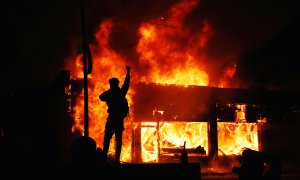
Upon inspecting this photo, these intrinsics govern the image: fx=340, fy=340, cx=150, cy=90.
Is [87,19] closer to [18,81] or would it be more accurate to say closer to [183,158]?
[18,81]

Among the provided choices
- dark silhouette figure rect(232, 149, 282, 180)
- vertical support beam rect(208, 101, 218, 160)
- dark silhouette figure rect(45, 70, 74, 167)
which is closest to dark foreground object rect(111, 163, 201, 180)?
dark silhouette figure rect(232, 149, 282, 180)

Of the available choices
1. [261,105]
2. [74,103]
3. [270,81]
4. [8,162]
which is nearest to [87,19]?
[74,103]

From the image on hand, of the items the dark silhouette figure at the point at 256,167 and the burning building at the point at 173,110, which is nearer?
the dark silhouette figure at the point at 256,167

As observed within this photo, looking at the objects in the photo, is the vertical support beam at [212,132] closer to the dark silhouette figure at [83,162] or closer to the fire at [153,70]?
the fire at [153,70]

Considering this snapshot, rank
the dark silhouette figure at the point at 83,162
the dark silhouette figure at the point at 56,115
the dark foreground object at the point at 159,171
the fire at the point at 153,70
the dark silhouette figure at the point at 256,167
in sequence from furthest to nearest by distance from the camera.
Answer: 1. the fire at the point at 153,70
2. the dark silhouette figure at the point at 56,115
3. the dark foreground object at the point at 159,171
4. the dark silhouette figure at the point at 83,162
5. the dark silhouette figure at the point at 256,167

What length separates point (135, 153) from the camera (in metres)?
18.0

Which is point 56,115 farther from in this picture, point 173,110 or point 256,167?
point 173,110

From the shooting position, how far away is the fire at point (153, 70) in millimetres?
18062

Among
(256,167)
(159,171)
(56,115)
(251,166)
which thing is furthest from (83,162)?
(56,115)

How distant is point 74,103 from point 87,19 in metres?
10.6

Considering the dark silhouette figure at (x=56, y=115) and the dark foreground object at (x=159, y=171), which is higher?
the dark silhouette figure at (x=56, y=115)

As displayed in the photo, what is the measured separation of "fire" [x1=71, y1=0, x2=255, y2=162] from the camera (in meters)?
18.1

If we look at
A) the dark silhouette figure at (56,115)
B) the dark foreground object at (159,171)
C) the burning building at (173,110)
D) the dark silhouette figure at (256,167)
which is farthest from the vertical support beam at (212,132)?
the dark silhouette figure at (256,167)

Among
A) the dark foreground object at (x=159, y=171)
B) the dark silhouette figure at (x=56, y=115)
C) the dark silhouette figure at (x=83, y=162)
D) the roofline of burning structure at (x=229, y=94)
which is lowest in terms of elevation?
the dark foreground object at (x=159, y=171)
